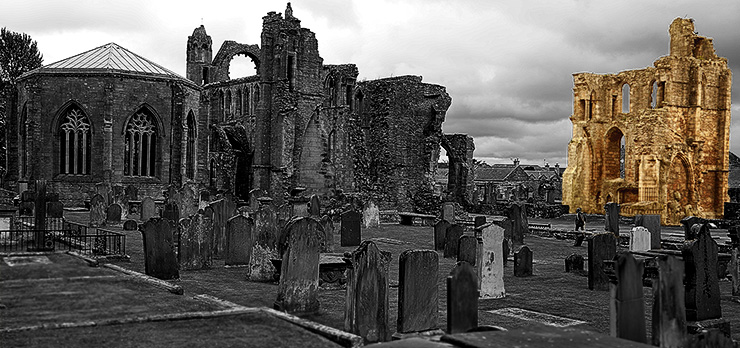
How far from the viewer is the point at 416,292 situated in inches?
315

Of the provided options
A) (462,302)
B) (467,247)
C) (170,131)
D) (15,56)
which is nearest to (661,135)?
(170,131)

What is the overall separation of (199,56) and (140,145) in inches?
852

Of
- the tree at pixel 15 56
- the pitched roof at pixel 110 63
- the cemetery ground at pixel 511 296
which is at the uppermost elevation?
the tree at pixel 15 56

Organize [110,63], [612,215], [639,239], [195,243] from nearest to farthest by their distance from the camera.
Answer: [195,243] → [639,239] → [612,215] → [110,63]

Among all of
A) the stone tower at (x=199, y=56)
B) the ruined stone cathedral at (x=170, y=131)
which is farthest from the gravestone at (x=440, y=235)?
the stone tower at (x=199, y=56)

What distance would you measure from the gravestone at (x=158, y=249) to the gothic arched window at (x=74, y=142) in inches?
911

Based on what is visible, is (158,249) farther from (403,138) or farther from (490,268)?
(403,138)

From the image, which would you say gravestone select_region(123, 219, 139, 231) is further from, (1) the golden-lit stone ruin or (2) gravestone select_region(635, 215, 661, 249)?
(1) the golden-lit stone ruin

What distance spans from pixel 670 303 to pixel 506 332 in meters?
3.45

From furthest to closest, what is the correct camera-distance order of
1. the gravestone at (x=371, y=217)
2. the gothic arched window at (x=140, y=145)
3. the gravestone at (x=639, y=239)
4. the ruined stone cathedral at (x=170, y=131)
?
1. the gothic arched window at (x=140, y=145)
2. the ruined stone cathedral at (x=170, y=131)
3. the gravestone at (x=371, y=217)
4. the gravestone at (x=639, y=239)

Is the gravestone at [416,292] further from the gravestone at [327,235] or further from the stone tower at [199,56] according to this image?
the stone tower at [199,56]

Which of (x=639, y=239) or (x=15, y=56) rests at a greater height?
(x=15, y=56)

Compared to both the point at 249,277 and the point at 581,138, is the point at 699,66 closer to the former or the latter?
the point at 581,138

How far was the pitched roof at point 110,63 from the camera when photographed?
33344 mm
